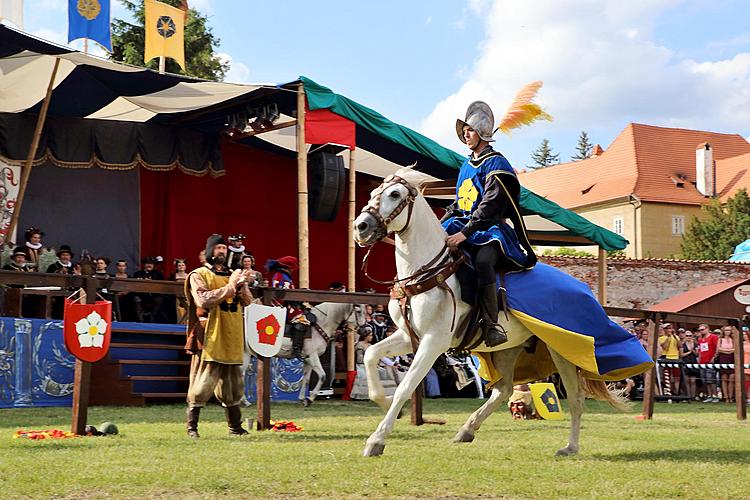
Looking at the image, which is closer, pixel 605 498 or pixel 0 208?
pixel 605 498

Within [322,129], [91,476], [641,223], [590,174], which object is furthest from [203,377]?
[590,174]

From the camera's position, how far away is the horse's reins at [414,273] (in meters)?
6.92

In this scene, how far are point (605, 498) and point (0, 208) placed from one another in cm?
1290

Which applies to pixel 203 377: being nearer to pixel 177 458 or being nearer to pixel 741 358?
pixel 177 458

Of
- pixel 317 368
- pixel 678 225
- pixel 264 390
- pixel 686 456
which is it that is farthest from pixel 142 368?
pixel 678 225

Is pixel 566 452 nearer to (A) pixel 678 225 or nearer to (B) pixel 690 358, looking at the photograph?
(B) pixel 690 358

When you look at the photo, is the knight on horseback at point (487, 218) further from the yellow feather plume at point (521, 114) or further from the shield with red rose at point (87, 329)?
the shield with red rose at point (87, 329)

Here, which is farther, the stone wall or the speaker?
the stone wall

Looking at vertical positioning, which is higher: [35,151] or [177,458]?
[35,151]

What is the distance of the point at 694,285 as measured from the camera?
37.8 meters

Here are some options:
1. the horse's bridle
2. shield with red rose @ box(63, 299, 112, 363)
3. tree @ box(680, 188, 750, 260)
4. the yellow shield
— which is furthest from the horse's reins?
tree @ box(680, 188, 750, 260)

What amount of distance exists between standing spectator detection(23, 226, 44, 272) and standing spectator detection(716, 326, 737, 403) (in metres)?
12.6

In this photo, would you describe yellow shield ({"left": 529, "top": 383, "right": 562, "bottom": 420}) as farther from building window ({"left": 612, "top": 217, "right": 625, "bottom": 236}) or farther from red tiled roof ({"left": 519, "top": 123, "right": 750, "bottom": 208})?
building window ({"left": 612, "top": 217, "right": 625, "bottom": 236})

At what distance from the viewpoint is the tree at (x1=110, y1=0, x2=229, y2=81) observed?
33.4 m
